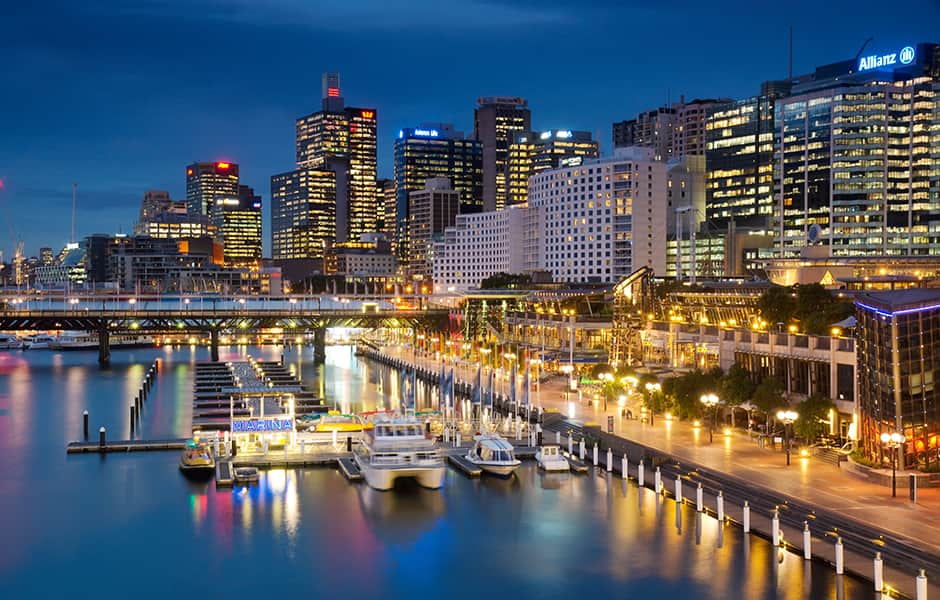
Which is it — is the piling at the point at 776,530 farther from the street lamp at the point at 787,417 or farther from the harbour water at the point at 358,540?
the street lamp at the point at 787,417

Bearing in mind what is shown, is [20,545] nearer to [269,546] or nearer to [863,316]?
[269,546]

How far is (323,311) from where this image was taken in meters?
153

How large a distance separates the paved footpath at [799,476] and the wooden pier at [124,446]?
2773cm

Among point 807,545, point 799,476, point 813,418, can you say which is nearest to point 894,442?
point 799,476

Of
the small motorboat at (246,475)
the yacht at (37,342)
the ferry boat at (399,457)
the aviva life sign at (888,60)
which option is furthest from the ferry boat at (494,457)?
the aviva life sign at (888,60)

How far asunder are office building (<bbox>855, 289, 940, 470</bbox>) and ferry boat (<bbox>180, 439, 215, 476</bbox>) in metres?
36.5

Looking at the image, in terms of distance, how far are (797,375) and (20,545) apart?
44.1 metres

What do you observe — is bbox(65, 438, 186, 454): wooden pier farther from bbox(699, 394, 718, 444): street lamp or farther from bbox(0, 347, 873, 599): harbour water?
bbox(699, 394, 718, 444): street lamp

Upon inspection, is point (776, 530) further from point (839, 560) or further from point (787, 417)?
point (787, 417)

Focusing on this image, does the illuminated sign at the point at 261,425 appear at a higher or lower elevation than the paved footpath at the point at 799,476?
→ higher

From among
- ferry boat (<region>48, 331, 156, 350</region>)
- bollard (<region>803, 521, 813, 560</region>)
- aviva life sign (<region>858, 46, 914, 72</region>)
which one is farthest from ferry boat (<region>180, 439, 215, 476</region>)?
aviva life sign (<region>858, 46, 914, 72</region>)

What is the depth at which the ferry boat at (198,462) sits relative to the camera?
6128 cm

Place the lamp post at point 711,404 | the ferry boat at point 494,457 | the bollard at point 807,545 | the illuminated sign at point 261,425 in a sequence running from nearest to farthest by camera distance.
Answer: the bollard at point 807,545 < the ferry boat at point 494,457 < the lamp post at point 711,404 < the illuminated sign at point 261,425

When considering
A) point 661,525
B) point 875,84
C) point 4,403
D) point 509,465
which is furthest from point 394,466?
point 875,84
